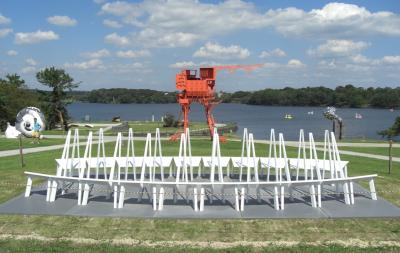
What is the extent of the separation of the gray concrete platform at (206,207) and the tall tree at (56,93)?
48.2 metres

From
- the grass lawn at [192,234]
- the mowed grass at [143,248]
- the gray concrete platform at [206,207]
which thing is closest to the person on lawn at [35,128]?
the gray concrete platform at [206,207]

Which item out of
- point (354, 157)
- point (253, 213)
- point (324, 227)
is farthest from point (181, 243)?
point (354, 157)

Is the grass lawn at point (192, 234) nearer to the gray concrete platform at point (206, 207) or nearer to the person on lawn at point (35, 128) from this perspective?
the gray concrete platform at point (206, 207)

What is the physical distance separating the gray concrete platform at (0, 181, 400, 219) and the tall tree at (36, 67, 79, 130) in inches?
1898

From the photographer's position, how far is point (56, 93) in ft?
199

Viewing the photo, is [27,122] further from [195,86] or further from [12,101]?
[12,101]

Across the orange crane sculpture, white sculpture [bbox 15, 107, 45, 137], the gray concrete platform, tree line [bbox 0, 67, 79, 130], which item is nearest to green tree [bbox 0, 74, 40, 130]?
tree line [bbox 0, 67, 79, 130]

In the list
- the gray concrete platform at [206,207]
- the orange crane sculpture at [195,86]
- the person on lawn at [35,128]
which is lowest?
the gray concrete platform at [206,207]

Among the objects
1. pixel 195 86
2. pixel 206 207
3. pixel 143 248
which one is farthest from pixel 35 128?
pixel 143 248

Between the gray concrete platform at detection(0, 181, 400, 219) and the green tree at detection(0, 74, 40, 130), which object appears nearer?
the gray concrete platform at detection(0, 181, 400, 219)

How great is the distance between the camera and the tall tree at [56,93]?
2314 inches

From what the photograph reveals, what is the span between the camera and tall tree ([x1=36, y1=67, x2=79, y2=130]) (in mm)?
58781

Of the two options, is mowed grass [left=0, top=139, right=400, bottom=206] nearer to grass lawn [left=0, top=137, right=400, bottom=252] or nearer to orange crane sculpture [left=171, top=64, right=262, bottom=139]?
grass lawn [left=0, top=137, right=400, bottom=252]

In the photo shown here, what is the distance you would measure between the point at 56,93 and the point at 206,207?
A: 52745mm
